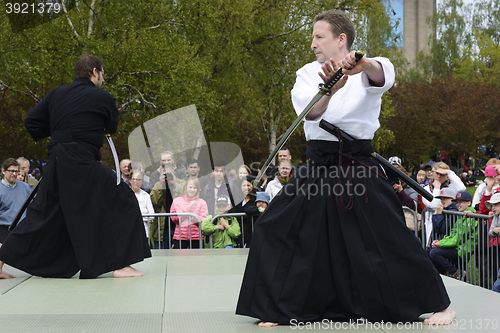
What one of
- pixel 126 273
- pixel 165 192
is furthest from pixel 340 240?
pixel 165 192

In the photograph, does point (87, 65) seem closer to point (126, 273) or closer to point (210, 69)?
point (126, 273)

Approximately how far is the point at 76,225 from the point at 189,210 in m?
3.45

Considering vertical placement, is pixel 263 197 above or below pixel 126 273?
above

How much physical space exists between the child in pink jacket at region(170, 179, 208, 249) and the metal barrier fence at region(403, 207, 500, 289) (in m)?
3.38

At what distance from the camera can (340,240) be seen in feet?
10.9

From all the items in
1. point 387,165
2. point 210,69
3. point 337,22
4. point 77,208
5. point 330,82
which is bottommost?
point 77,208

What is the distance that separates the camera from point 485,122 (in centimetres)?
3688

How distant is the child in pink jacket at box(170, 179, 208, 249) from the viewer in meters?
8.46

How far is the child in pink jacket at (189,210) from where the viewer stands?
8461mm

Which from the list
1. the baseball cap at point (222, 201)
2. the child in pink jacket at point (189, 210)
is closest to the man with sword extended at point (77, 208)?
the child in pink jacket at point (189, 210)

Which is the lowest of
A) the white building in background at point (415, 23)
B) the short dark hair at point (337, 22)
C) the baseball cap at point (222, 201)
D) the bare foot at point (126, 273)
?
the bare foot at point (126, 273)

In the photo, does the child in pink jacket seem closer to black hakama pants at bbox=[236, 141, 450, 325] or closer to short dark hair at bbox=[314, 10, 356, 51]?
black hakama pants at bbox=[236, 141, 450, 325]

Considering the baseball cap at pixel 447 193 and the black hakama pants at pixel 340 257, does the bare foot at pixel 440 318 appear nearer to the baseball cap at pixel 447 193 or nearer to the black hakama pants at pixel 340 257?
the black hakama pants at pixel 340 257

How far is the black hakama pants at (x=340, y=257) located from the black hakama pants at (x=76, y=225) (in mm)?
2226
